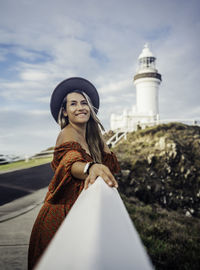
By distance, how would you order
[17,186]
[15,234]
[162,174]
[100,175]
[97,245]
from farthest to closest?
[162,174] < [17,186] < [15,234] < [100,175] < [97,245]

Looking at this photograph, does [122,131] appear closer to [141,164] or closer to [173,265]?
[141,164]

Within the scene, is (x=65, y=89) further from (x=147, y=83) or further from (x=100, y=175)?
(x=147, y=83)

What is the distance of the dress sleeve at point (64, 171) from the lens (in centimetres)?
146

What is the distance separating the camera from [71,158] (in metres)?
1.47

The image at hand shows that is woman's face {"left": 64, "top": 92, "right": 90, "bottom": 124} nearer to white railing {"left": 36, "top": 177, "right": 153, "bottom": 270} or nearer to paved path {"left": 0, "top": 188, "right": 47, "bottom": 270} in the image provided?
white railing {"left": 36, "top": 177, "right": 153, "bottom": 270}

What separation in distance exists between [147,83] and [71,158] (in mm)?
29074

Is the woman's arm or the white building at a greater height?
the white building

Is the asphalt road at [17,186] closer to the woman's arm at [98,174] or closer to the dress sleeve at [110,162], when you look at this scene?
the dress sleeve at [110,162]

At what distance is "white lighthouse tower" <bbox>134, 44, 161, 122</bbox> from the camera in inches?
1134

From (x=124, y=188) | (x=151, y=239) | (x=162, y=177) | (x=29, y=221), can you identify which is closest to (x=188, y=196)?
(x=162, y=177)

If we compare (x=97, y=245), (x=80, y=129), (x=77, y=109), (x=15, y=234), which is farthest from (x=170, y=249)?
(x=97, y=245)

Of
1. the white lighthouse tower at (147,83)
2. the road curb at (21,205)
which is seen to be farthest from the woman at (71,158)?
the white lighthouse tower at (147,83)

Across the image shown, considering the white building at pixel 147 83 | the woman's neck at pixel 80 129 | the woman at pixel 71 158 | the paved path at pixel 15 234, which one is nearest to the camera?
the woman at pixel 71 158

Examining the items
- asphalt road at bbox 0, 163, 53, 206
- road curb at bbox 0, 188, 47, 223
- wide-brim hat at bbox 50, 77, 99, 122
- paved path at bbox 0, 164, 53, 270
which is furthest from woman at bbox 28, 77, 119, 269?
asphalt road at bbox 0, 163, 53, 206
